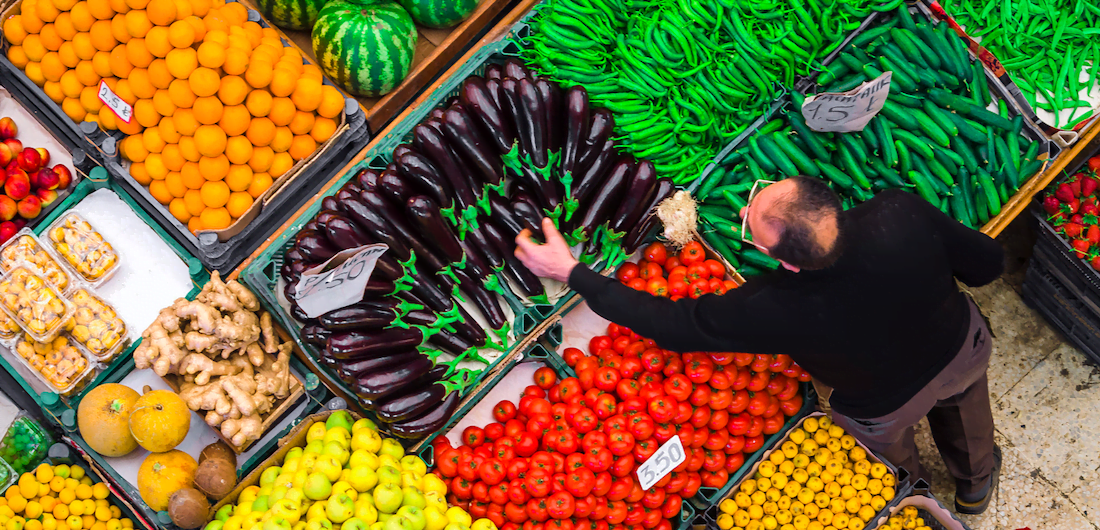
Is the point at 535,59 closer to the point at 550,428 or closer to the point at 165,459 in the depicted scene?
the point at 550,428

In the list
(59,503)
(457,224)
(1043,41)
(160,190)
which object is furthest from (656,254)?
(59,503)

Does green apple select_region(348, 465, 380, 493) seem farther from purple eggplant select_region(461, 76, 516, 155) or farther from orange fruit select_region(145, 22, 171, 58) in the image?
orange fruit select_region(145, 22, 171, 58)

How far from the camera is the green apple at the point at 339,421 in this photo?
2756mm

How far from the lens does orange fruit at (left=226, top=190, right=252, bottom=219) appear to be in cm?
308

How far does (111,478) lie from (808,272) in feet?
8.53

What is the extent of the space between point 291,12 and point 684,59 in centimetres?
177

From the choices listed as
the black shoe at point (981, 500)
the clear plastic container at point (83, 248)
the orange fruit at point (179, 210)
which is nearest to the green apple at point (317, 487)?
the orange fruit at point (179, 210)

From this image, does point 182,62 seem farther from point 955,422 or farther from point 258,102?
point 955,422

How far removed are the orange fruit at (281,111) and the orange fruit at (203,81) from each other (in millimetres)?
231

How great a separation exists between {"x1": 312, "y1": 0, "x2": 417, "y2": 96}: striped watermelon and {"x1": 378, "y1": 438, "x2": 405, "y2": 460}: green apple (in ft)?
5.15

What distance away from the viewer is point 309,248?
2.70 meters

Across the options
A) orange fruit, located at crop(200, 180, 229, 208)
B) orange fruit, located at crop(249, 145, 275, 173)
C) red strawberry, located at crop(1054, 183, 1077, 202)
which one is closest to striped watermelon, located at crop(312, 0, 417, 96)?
orange fruit, located at crop(249, 145, 275, 173)

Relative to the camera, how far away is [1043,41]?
3.57 metres

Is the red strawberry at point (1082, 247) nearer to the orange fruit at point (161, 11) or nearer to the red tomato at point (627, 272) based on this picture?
the red tomato at point (627, 272)
